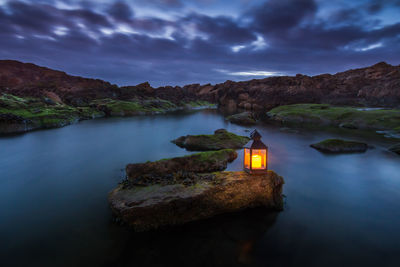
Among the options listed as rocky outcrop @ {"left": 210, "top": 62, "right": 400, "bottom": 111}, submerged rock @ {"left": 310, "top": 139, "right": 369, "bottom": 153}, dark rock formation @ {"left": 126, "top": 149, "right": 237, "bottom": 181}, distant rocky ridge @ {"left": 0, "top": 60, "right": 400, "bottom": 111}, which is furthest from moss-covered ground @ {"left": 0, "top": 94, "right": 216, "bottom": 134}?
rocky outcrop @ {"left": 210, "top": 62, "right": 400, "bottom": 111}

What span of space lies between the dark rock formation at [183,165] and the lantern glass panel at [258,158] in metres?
6.83

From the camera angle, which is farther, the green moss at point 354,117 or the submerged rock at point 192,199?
the green moss at point 354,117

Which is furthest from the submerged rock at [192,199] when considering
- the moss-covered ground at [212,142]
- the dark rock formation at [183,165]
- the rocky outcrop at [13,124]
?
the rocky outcrop at [13,124]

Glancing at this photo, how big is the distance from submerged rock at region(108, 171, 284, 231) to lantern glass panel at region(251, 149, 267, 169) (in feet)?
2.25

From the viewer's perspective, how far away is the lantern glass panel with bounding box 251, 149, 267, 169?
1312cm

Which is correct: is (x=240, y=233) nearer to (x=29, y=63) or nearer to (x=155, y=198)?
(x=155, y=198)

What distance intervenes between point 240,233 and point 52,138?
1704 inches

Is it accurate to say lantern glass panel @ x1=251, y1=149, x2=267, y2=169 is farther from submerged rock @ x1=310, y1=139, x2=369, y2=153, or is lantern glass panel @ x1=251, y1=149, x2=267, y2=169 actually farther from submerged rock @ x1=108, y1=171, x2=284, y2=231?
submerged rock @ x1=310, y1=139, x2=369, y2=153

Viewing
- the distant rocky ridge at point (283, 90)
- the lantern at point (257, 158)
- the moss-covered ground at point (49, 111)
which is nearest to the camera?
the lantern at point (257, 158)

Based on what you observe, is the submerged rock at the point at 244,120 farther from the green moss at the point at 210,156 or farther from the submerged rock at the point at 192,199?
the submerged rock at the point at 192,199

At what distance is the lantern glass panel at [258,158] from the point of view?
516 inches

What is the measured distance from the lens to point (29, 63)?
187500mm

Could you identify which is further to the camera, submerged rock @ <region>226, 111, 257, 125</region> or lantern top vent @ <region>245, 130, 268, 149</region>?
submerged rock @ <region>226, 111, 257, 125</region>

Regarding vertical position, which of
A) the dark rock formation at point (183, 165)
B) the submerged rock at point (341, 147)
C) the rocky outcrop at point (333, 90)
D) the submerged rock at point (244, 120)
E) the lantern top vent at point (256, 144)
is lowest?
the submerged rock at point (341, 147)
